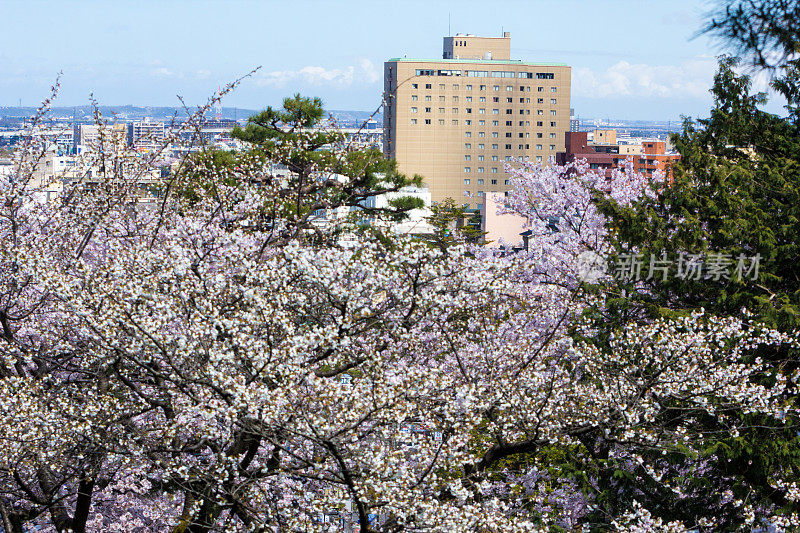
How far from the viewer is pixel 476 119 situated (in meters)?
112

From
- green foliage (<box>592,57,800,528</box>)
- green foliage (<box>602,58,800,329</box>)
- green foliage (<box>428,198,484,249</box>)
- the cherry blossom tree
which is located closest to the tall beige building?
green foliage (<box>428,198,484,249</box>)

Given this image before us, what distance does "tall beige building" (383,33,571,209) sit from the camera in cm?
10906

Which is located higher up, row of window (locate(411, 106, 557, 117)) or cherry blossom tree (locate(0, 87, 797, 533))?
row of window (locate(411, 106, 557, 117))

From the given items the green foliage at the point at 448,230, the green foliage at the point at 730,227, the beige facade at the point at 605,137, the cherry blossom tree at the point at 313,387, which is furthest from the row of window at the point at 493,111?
the cherry blossom tree at the point at 313,387

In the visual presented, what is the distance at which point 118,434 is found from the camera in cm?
723


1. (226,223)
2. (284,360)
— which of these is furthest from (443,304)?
(226,223)

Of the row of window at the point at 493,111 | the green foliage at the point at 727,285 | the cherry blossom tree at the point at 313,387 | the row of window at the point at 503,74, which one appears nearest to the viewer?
the cherry blossom tree at the point at 313,387

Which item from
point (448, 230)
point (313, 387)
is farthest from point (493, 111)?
point (313, 387)

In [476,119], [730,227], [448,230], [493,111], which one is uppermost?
[493,111]

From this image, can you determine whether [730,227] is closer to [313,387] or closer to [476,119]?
[313,387]

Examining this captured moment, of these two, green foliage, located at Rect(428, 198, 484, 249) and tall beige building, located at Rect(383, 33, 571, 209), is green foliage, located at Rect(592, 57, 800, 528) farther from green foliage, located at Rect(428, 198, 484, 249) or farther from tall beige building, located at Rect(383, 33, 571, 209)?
tall beige building, located at Rect(383, 33, 571, 209)

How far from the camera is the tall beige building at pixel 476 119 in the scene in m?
109

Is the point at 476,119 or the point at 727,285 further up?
the point at 476,119

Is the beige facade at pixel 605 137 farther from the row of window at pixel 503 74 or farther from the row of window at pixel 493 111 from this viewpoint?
the row of window at pixel 503 74
